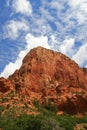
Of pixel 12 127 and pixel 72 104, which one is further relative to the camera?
pixel 72 104

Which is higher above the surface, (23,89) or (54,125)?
(23,89)

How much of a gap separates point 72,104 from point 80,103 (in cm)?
345

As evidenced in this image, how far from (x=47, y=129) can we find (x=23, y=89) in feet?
147

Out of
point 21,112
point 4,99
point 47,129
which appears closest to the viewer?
point 47,129

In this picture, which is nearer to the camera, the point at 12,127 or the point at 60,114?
the point at 12,127

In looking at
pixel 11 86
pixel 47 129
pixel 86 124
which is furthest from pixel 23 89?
pixel 47 129

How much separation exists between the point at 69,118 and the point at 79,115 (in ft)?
33.1

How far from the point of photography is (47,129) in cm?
15575

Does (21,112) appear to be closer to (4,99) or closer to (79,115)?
(4,99)

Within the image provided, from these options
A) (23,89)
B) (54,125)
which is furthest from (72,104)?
(54,125)

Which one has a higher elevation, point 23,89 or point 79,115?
point 23,89

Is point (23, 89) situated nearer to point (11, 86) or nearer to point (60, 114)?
point (11, 86)

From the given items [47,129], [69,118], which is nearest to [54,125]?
[47,129]

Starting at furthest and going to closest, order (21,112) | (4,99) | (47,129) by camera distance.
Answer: (4,99) → (21,112) → (47,129)
